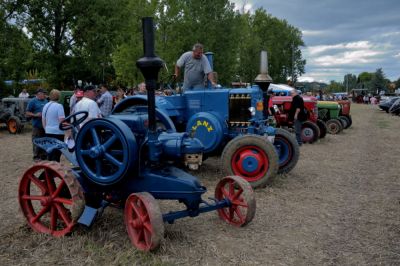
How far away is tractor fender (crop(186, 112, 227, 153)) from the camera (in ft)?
21.1

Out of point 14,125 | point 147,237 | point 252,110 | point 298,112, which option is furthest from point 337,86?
point 147,237

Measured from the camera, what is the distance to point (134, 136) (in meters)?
3.82

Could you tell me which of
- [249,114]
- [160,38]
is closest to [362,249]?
[249,114]

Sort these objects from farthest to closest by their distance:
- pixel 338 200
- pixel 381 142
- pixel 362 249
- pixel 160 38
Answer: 1. pixel 160 38
2. pixel 381 142
3. pixel 338 200
4. pixel 362 249

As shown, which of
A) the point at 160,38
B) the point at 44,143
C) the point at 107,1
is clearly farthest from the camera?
the point at 160,38

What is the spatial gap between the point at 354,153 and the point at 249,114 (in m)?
4.19

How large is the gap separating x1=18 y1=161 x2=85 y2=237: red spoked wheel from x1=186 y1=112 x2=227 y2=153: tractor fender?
2733 mm

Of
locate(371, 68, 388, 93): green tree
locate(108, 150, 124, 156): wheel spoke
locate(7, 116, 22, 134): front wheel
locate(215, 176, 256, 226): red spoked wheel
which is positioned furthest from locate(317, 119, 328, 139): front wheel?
locate(371, 68, 388, 93): green tree

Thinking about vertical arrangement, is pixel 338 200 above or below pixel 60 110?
below

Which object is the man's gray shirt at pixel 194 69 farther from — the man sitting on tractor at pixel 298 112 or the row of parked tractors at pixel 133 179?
the man sitting on tractor at pixel 298 112

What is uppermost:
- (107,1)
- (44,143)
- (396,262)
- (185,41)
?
(107,1)

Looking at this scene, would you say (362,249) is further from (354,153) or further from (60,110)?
(354,153)

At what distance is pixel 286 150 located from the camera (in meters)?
7.05

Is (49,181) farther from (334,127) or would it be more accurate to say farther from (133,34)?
(133,34)
